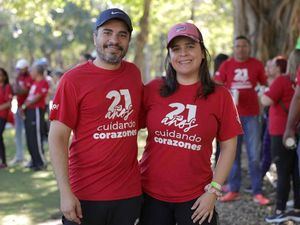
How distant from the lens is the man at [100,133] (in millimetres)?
2992

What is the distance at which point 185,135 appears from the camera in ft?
10.1

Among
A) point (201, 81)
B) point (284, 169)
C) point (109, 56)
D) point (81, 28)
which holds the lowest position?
point (284, 169)

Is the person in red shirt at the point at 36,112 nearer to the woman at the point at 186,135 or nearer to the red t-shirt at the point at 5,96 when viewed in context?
the red t-shirt at the point at 5,96

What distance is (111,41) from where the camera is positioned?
305cm

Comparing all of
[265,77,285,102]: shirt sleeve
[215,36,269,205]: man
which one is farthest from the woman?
[215,36,269,205]: man

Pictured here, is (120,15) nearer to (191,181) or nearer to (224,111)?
(224,111)

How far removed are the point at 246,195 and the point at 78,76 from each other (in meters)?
4.55

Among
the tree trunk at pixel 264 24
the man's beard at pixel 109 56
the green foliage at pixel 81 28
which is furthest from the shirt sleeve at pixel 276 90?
the green foliage at pixel 81 28

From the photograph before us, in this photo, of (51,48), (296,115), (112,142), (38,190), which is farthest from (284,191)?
(51,48)

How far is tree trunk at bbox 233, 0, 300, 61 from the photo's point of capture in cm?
978

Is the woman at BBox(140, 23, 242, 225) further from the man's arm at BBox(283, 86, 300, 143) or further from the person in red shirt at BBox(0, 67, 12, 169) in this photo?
the person in red shirt at BBox(0, 67, 12, 169)

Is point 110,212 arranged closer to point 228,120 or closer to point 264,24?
point 228,120

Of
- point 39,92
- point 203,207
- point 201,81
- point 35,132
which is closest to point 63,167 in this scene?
point 203,207

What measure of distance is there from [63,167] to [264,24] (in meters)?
7.84
